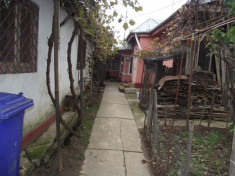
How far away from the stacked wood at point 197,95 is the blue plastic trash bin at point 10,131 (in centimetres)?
425

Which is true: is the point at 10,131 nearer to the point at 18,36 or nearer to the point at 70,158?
the point at 18,36

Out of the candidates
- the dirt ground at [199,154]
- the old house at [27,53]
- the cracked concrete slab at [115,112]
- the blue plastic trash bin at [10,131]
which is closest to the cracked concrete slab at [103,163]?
the dirt ground at [199,154]

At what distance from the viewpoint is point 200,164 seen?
9.73 feet

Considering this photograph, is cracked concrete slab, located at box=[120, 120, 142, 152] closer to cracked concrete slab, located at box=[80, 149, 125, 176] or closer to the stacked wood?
cracked concrete slab, located at box=[80, 149, 125, 176]

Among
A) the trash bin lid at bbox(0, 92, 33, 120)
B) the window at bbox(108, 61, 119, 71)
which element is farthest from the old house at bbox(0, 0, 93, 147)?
the window at bbox(108, 61, 119, 71)

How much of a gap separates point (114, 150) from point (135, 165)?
0.59m

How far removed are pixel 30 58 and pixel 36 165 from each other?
169cm

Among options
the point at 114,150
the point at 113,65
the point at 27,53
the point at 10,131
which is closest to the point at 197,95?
the point at 114,150

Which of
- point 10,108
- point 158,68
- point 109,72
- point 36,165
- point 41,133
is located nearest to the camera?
point 10,108

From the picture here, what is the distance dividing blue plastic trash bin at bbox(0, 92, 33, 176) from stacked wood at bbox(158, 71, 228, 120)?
4246 mm

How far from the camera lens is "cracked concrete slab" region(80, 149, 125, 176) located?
278 cm

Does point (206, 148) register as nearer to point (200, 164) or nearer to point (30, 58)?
point (200, 164)

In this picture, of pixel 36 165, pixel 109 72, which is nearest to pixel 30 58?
pixel 36 165

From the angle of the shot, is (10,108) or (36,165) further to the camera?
(36,165)
